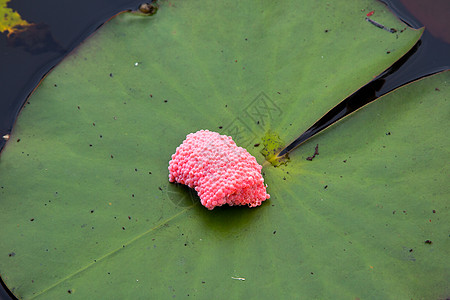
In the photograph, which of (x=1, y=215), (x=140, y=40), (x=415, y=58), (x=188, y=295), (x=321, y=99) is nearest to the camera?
(x=188, y=295)

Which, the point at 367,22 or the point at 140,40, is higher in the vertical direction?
the point at 367,22

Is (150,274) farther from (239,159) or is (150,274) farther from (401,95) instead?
(401,95)

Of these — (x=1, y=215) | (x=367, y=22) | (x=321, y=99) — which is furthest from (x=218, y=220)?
(x=367, y=22)

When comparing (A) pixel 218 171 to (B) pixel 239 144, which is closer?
(A) pixel 218 171
